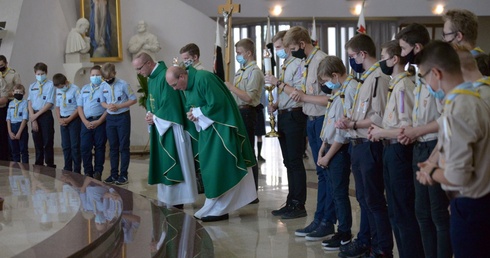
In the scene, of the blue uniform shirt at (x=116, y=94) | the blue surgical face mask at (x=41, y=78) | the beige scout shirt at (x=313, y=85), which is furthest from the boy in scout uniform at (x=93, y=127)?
the beige scout shirt at (x=313, y=85)

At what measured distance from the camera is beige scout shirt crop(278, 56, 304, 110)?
7742mm

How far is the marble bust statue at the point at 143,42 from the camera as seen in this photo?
51.5 feet

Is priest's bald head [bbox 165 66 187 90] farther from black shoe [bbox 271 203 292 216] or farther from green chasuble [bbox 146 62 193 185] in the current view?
black shoe [bbox 271 203 292 216]

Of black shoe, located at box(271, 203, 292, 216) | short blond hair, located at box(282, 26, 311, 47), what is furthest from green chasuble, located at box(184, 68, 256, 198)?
short blond hair, located at box(282, 26, 311, 47)

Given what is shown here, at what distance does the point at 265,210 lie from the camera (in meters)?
8.40

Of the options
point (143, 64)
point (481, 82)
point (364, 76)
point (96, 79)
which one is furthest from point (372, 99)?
point (96, 79)

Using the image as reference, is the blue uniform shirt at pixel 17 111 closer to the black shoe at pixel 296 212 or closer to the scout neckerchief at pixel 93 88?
the scout neckerchief at pixel 93 88

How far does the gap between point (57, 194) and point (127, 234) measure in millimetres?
1738

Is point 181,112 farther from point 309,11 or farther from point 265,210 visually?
point 309,11

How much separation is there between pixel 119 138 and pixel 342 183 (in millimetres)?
5193

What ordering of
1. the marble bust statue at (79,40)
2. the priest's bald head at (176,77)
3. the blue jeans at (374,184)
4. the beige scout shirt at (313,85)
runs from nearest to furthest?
1. the blue jeans at (374,184)
2. the beige scout shirt at (313,85)
3. the priest's bald head at (176,77)
4. the marble bust statue at (79,40)

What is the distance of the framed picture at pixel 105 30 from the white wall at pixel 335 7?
1610 mm

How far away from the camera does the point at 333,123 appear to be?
20.9 ft

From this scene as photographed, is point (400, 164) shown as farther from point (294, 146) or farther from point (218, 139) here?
point (218, 139)
